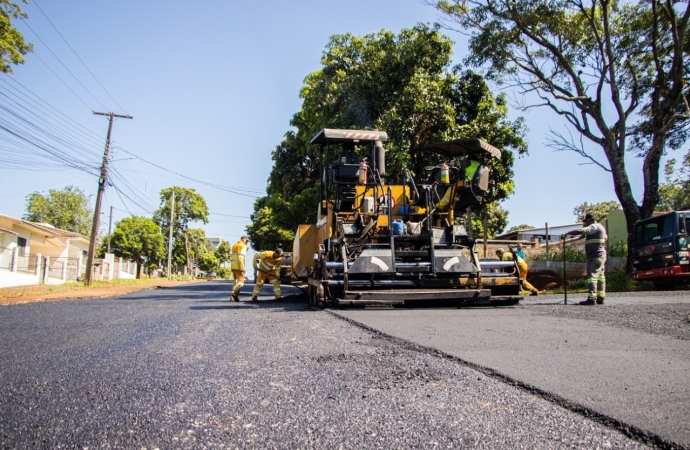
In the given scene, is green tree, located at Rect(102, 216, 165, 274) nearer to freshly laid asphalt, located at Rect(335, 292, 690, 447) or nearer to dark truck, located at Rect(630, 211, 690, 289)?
dark truck, located at Rect(630, 211, 690, 289)

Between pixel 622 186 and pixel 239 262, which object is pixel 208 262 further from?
pixel 239 262

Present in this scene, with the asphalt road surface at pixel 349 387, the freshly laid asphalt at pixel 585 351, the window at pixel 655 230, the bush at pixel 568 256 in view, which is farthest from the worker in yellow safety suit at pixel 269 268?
the bush at pixel 568 256

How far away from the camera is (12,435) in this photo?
261 cm

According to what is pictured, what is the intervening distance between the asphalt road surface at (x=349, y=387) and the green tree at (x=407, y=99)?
1125 cm

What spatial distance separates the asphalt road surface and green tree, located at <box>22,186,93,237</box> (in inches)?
2419

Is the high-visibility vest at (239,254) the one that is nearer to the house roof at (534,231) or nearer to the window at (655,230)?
the window at (655,230)

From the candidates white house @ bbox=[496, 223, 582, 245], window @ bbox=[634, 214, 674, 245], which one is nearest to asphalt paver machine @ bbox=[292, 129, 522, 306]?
window @ bbox=[634, 214, 674, 245]

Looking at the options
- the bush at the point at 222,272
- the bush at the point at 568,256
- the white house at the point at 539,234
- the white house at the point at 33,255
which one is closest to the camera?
the bush at the point at 568,256

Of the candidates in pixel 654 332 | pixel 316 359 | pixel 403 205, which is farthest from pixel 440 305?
pixel 316 359

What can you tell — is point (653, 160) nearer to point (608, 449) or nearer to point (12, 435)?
point (608, 449)

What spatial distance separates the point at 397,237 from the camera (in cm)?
912

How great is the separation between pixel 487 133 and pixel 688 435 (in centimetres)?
1562

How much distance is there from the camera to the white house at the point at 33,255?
78.1 feet

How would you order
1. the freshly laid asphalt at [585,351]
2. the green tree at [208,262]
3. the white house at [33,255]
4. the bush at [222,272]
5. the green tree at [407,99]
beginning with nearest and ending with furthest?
the freshly laid asphalt at [585,351] < the green tree at [407,99] < the white house at [33,255] < the green tree at [208,262] < the bush at [222,272]
